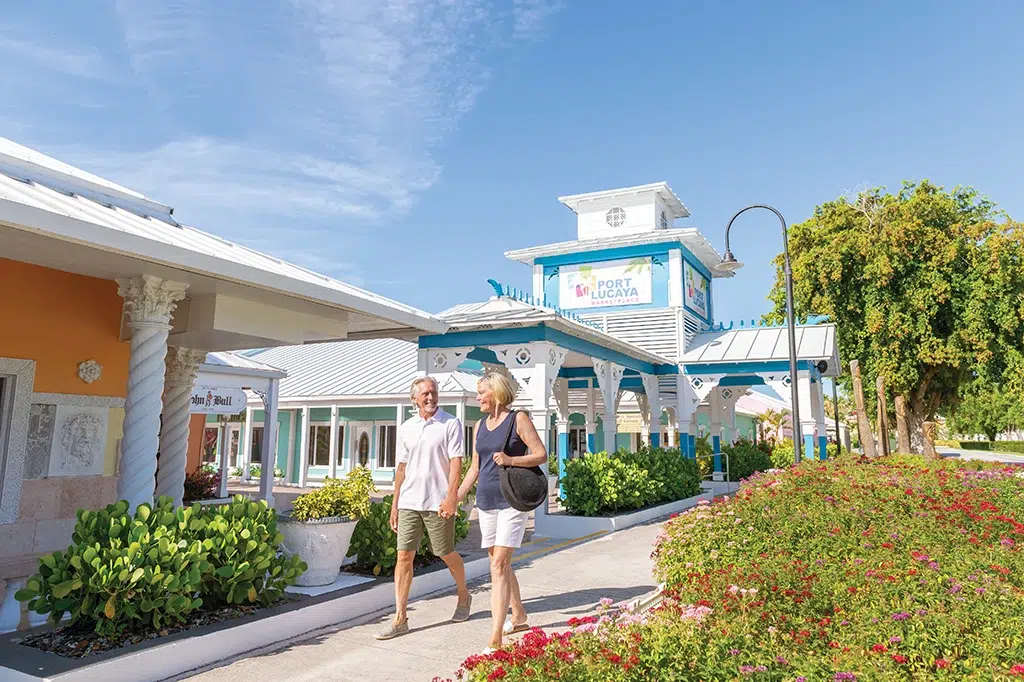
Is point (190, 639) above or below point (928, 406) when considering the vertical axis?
below

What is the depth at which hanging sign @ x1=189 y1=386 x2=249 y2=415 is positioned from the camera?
554 inches

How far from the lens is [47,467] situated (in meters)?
6.40

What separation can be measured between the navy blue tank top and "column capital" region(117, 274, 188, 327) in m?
3.03

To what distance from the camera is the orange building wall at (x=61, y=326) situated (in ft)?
19.8

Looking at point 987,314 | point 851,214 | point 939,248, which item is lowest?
point 987,314

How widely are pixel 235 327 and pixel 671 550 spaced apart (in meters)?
4.67

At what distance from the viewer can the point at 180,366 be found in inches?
328

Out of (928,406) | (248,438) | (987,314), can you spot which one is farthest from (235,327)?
(928,406)

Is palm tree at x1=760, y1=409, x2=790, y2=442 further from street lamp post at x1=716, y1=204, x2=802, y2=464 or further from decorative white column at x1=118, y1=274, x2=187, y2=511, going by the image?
decorative white column at x1=118, y1=274, x2=187, y2=511

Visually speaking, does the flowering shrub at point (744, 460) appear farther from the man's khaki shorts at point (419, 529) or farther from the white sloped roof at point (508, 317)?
the man's khaki shorts at point (419, 529)

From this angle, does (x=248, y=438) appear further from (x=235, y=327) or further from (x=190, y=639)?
(x=190, y=639)

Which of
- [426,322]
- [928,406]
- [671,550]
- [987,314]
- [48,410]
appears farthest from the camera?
[928,406]

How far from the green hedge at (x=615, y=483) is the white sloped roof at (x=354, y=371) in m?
8.45

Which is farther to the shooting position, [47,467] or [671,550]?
[47,467]
